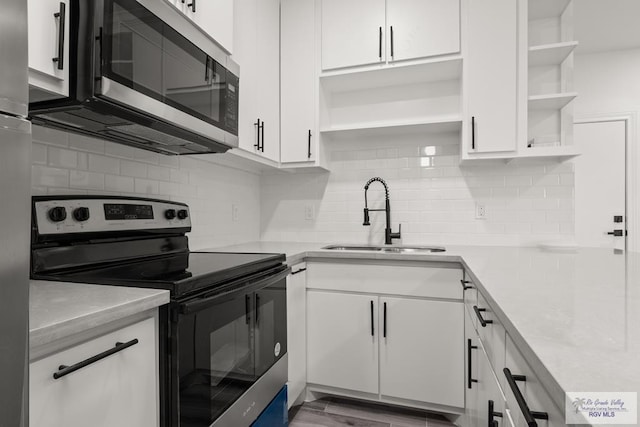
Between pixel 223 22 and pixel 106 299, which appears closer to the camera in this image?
pixel 106 299

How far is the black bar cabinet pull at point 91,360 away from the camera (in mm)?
663

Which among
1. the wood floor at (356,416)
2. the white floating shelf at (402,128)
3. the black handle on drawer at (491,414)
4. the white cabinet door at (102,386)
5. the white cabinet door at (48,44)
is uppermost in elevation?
the white floating shelf at (402,128)

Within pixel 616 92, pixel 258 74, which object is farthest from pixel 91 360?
pixel 616 92

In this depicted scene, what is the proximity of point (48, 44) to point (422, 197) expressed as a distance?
7.18ft

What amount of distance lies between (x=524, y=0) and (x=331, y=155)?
A: 1.51 metres

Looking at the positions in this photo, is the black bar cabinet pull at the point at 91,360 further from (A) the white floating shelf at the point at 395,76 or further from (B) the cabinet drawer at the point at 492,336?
(A) the white floating shelf at the point at 395,76

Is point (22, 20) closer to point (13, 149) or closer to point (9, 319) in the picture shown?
point (13, 149)

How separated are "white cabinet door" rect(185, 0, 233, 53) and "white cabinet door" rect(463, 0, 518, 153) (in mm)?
1404

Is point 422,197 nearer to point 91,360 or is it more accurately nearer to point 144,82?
point 144,82

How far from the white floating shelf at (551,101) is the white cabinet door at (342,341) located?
1.52 m

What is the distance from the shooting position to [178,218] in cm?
168

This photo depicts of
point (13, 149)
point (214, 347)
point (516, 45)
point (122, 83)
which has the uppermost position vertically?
point (516, 45)

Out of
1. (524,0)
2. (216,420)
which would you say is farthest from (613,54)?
(216,420)

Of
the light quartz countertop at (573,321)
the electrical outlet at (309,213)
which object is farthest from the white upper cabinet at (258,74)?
the light quartz countertop at (573,321)
